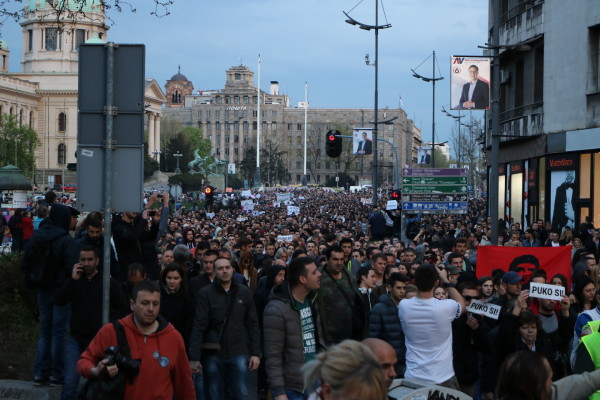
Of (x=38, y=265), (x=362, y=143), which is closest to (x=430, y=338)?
(x=38, y=265)

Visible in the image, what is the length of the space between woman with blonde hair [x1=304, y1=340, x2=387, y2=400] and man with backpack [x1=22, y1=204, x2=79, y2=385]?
583 centimetres

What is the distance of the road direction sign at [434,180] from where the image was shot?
27703 mm

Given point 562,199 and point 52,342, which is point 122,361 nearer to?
point 52,342

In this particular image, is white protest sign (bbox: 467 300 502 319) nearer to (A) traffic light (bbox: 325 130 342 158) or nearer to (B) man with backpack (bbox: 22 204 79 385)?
(B) man with backpack (bbox: 22 204 79 385)

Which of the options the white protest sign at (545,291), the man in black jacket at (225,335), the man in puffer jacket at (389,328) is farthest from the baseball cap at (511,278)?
the man in black jacket at (225,335)

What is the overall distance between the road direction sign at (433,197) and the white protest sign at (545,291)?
62.2ft

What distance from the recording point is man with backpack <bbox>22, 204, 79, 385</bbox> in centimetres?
893

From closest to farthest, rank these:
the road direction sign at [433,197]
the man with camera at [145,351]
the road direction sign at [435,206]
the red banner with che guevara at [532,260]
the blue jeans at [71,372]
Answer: the man with camera at [145,351] → the blue jeans at [71,372] → the red banner with che guevara at [532,260] → the road direction sign at [435,206] → the road direction sign at [433,197]

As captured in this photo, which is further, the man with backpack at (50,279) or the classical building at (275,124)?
the classical building at (275,124)

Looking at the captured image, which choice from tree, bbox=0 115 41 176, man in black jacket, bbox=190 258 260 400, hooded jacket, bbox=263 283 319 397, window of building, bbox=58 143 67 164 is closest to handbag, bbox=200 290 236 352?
man in black jacket, bbox=190 258 260 400

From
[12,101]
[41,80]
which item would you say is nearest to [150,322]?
[12,101]

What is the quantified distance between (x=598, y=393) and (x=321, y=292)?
3067mm

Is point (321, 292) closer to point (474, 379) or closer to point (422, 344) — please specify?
point (422, 344)

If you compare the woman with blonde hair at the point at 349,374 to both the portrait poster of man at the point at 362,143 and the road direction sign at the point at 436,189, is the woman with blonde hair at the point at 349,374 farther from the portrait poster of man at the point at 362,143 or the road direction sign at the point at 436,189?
the portrait poster of man at the point at 362,143
